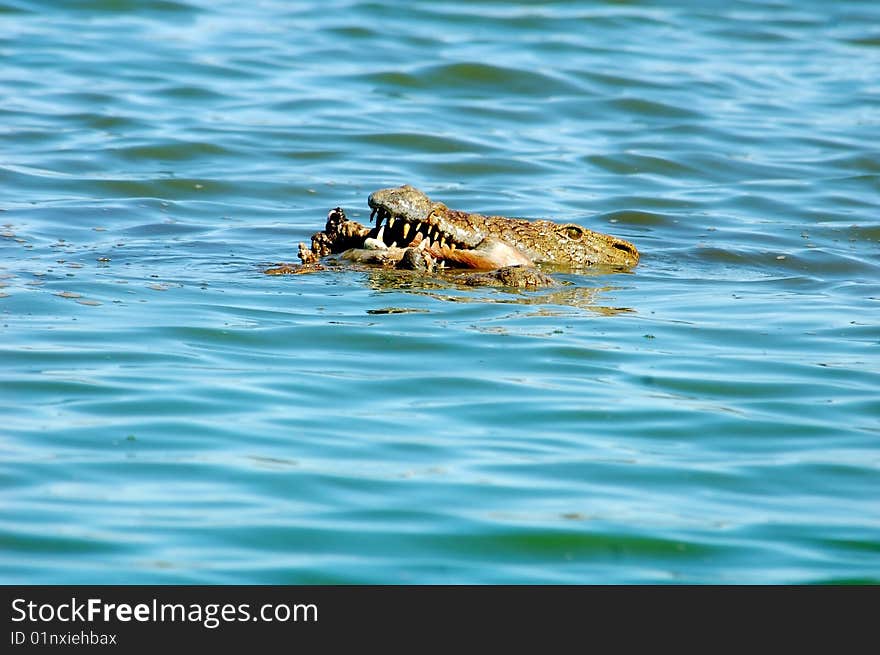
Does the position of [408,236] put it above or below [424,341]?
above

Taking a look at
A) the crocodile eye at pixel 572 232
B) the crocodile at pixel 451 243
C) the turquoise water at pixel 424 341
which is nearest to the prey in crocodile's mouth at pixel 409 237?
the crocodile at pixel 451 243

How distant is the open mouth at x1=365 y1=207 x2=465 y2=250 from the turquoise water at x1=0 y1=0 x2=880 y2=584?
33 cm

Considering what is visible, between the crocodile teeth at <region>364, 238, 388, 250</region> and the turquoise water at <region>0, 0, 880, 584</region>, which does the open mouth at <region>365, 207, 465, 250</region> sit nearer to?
the crocodile teeth at <region>364, 238, 388, 250</region>

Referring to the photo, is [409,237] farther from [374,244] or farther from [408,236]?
[374,244]

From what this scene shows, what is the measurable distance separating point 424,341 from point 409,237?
1807mm

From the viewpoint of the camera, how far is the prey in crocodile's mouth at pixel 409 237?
29.6 feet

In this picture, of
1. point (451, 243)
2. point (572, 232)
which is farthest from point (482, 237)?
point (572, 232)

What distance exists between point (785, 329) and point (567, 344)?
155 cm

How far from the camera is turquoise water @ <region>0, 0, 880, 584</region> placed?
16.4 ft

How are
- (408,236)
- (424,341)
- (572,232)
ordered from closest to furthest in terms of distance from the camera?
(424,341) → (408,236) → (572,232)

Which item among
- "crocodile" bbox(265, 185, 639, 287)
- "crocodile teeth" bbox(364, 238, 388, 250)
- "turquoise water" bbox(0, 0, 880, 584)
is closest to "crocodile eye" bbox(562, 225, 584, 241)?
"crocodile" bbox(265, 185, 639, 287)

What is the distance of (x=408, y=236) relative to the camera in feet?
29.9
